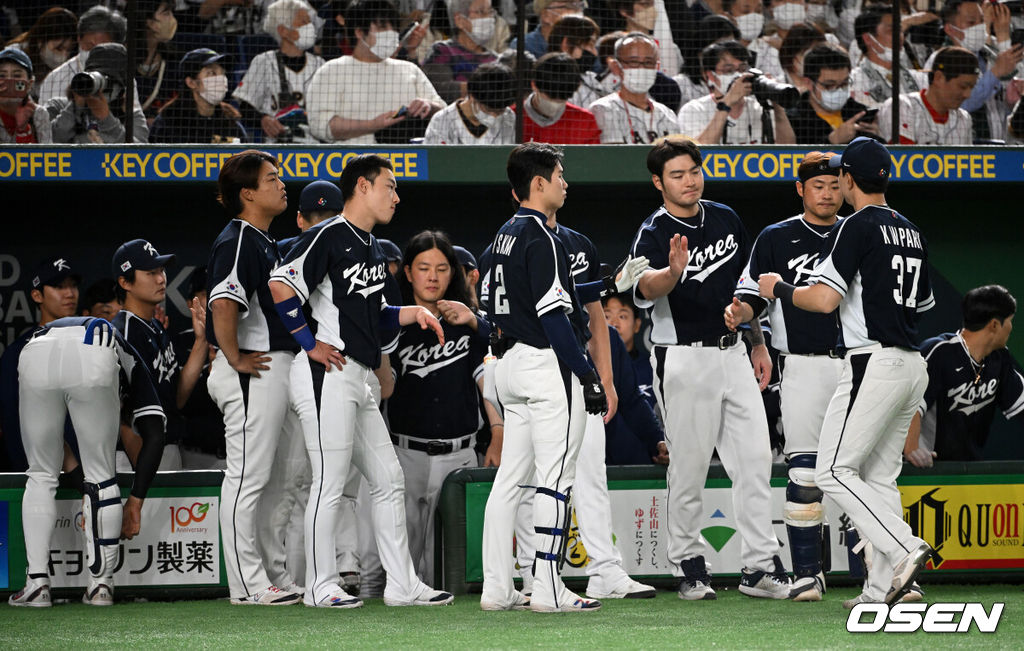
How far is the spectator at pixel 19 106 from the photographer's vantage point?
301 inches

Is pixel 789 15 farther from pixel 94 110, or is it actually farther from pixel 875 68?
pixel 94 110

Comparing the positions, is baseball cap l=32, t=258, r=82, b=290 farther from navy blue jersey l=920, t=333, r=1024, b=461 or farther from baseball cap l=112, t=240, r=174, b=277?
navy blue jersey l=920, t=333, r=1024, b=461

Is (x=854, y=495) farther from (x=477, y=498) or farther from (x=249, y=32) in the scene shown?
(x=249, y=32)

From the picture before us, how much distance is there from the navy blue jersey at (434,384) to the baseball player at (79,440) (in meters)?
1.17

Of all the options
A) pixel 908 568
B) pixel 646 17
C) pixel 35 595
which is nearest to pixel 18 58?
pixel 35 595

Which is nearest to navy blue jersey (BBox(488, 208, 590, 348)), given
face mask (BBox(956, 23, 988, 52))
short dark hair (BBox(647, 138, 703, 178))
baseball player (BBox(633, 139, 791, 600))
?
baseball player (BBox(633, 139, 791, 600))

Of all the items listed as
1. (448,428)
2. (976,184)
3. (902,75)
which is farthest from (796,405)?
(902,75)

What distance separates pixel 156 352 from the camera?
6066 mm

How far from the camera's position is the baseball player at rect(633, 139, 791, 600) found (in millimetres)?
5305

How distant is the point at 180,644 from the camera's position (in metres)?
4.08

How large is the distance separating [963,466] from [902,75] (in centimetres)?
389

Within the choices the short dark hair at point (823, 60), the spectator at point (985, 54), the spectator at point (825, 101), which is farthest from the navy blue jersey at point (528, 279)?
the spectator at point (985, 54)

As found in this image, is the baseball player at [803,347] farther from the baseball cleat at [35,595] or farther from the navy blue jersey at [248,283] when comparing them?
the baseball cleat at [35,595]

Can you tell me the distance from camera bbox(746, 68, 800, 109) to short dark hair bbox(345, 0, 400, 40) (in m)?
2.42
